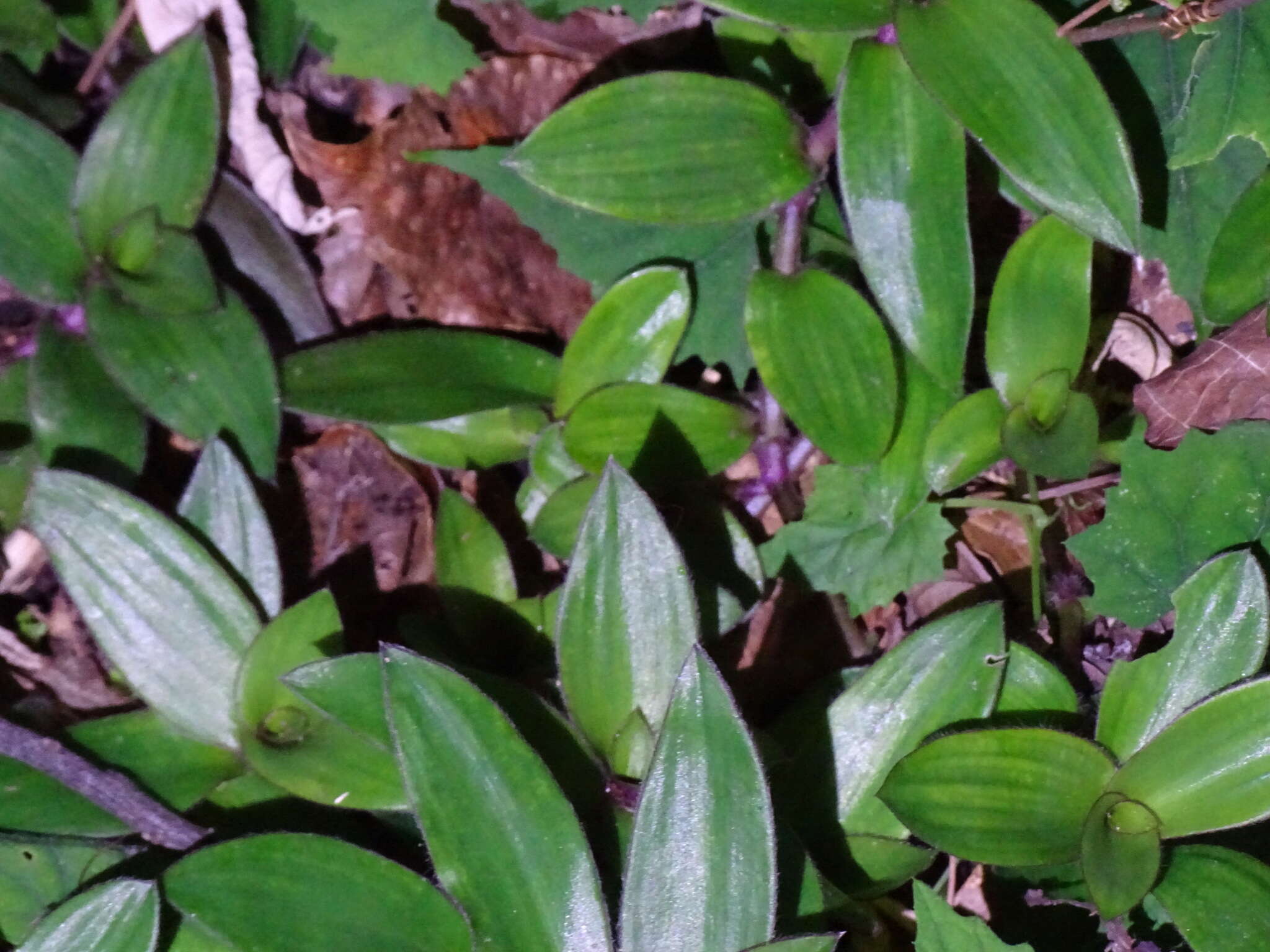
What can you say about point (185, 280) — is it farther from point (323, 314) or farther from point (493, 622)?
point (493, 622)

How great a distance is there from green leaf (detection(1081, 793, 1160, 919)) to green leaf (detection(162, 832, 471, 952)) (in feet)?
1.93

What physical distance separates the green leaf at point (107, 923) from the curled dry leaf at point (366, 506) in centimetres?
47

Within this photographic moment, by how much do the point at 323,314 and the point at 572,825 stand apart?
79 centimetres

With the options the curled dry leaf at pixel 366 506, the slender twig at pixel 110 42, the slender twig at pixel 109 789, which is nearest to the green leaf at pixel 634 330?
the curled dry leaf at pixel 366 506

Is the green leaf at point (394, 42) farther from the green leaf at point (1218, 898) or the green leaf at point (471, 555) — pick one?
the green leaf at point (1218, 898)

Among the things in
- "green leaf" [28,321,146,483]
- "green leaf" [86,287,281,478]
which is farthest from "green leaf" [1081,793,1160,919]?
"green leaf" [28,321,146,483]

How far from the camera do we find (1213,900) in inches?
39.2

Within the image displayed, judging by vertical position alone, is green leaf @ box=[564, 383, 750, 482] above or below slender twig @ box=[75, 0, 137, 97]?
below

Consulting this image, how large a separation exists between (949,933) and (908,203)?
71 centimetres

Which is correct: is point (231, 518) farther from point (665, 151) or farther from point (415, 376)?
point (665, 151)

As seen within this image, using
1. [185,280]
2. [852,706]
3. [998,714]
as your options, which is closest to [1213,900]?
[998,714]

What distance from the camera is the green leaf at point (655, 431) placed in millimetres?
1247

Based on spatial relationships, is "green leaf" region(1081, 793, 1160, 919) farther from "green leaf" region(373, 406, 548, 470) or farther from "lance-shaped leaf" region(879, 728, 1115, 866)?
"green leaf" region(373, 406, 548, 470)

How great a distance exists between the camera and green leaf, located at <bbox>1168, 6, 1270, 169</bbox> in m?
1.10
